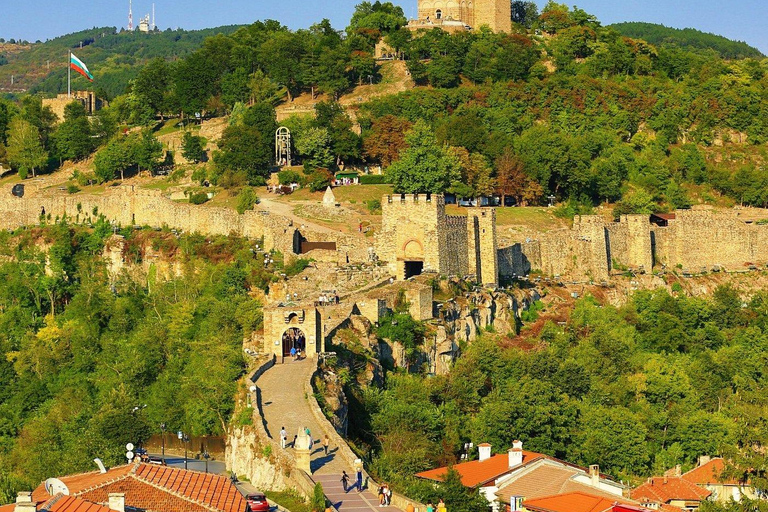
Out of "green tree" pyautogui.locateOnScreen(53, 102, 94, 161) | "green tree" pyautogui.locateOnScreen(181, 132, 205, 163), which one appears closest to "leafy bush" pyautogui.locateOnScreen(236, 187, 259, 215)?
"green tree" pyautogui.locateOnScreen(181, 132, 205, 163)

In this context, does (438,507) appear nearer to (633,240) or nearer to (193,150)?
(633,240)

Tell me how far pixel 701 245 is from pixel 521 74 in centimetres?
2017

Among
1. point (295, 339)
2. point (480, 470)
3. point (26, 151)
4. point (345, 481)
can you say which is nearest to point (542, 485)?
point (480, 470)

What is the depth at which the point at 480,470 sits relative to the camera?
89.2 ft

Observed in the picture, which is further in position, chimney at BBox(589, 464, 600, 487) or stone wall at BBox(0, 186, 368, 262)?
stone wall at BBox(0, 186, 368, 262)

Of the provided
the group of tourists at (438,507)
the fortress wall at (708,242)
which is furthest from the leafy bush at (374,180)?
the group of tourists at (438,507)

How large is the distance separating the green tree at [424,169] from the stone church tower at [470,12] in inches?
1022

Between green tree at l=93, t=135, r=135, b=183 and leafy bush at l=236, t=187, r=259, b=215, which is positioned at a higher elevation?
green tree at l=93, t=135, r=135, b=183

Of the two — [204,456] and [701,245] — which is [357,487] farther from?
[701,245]

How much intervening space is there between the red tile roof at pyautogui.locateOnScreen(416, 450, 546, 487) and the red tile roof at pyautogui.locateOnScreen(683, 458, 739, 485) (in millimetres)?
3426

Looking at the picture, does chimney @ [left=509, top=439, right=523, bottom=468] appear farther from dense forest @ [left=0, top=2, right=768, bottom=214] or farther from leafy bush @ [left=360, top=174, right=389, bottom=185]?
leafy bush @ [left=360, top=174, right=389, bottom=185]

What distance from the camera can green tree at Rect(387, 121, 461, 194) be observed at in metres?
54.1

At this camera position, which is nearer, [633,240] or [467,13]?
Result: [633,240]

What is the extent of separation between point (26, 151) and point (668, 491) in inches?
1825
